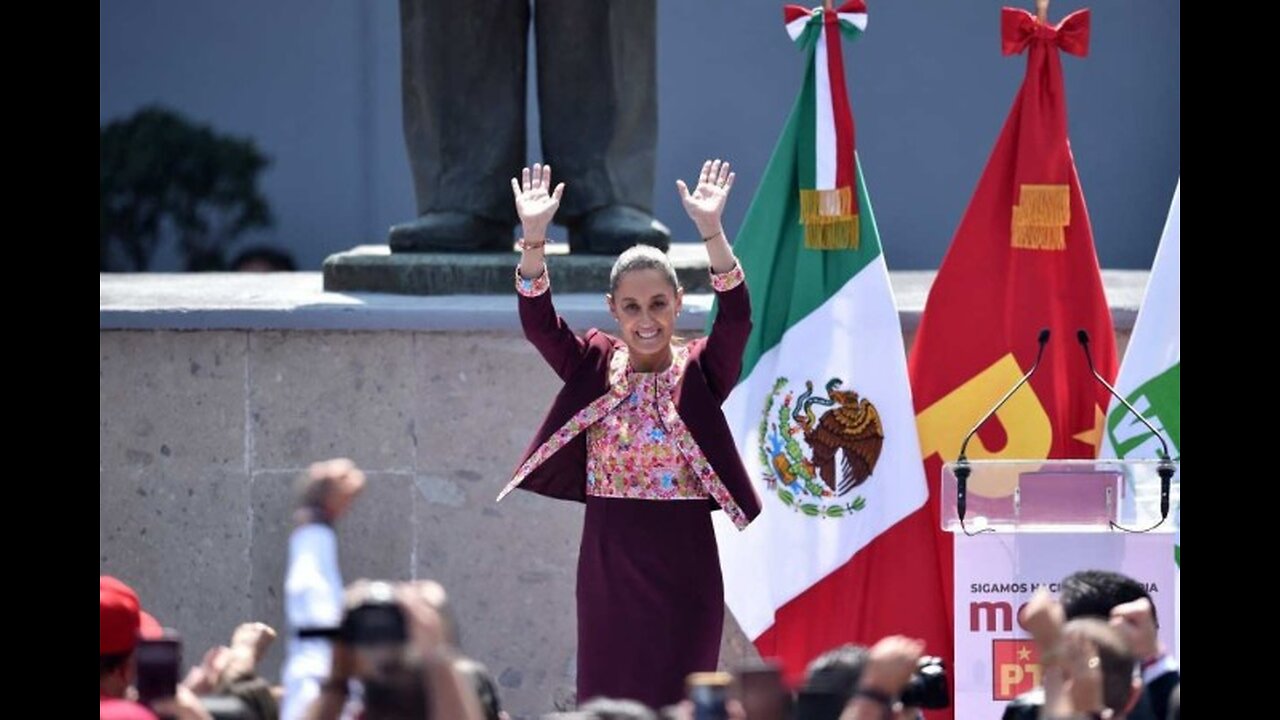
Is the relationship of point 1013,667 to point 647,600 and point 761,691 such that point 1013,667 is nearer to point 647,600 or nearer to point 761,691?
point 647,600

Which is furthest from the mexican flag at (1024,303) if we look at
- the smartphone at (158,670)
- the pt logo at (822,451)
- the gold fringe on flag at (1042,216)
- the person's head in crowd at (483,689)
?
the smartphone at (158,670)

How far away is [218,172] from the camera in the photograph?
11633 mm

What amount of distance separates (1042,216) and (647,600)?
1437mm

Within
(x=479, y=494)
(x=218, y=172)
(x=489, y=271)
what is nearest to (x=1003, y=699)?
(x=479, y=494)

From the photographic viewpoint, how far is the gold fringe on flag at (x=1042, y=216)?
6195 mm

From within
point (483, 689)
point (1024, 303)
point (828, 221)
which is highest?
point (828, 221)

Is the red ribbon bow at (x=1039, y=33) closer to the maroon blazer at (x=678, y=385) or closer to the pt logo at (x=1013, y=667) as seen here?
the maroon blazer at (x=678, y=385)

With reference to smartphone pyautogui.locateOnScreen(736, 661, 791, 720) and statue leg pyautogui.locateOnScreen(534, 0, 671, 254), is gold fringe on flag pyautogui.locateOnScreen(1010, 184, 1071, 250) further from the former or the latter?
smartphone pyautogui.locateOnScreen(736, 661, 791, 720)

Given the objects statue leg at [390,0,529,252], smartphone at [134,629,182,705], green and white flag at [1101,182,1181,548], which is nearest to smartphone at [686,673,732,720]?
smartphone at [134,629,182,705]

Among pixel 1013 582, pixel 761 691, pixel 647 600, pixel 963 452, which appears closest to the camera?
pixel 761 691

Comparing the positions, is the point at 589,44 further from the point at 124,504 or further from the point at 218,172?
the point at 218,172

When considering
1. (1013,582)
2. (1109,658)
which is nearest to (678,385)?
(1013,582)

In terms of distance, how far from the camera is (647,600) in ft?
18.1

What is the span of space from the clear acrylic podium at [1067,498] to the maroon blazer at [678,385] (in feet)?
1.87
